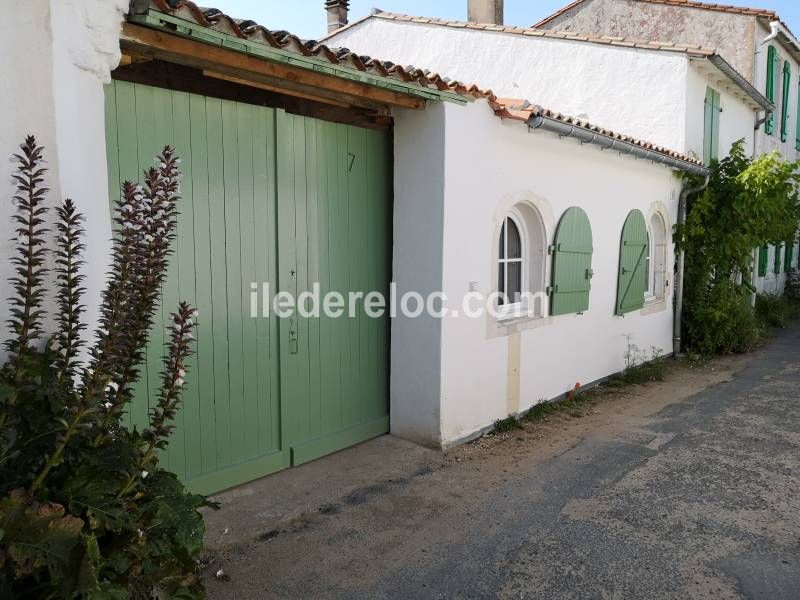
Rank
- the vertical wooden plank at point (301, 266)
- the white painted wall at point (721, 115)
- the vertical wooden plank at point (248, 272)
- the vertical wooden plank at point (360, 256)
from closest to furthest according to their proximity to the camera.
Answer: the vertical wooden plank at point (248, 272), the vertical wooden plank at point (301, 266), the vertical wooden plank at point (360, 256), the white painted wall at point (721, 115)

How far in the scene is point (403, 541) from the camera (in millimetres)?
3736

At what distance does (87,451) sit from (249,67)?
7.72ft

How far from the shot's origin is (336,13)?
13.6 meters

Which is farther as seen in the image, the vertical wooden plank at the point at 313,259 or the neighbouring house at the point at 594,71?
the neighbouring house at the point at 594,71

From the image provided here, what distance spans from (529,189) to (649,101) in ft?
15.4

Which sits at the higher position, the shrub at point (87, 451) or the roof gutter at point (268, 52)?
the roof gutter at point (268, 52)

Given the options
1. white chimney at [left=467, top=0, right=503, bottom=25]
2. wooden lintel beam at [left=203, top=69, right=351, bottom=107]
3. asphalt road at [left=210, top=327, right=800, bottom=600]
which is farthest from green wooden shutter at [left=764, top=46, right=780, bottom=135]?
wooden lintel beam at [left=203, top=69, right=351, bottom=107]

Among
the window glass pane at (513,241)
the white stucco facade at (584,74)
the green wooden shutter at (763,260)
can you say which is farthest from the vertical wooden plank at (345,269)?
the green wooden shutter at (763,260)

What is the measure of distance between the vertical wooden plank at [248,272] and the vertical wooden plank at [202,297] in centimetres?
25

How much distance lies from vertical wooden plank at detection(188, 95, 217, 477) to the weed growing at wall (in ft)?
25.4

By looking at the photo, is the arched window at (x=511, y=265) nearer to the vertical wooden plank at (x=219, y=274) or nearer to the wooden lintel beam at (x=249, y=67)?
the wooden lintel beam at (x=249, y=67)

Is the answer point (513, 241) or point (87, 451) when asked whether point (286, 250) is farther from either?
point (513, 241)

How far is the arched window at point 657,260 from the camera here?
947 cm

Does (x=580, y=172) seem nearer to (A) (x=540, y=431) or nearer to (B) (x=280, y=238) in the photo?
(A) (x=540, y=431)
